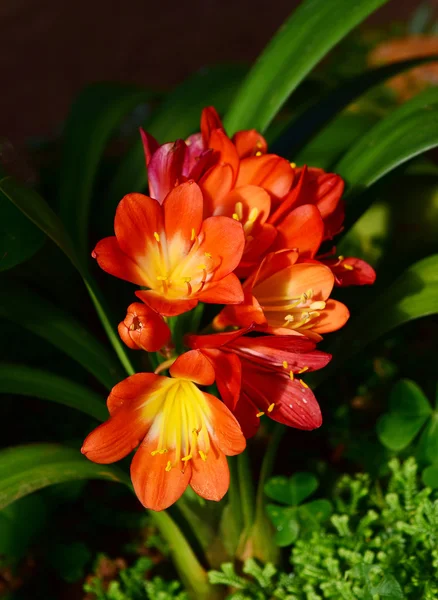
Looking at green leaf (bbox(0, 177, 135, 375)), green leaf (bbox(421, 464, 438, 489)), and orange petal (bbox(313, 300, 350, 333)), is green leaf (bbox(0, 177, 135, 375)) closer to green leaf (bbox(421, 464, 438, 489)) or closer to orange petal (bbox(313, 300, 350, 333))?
orange petal (bbox(313, 300, 350, 333))

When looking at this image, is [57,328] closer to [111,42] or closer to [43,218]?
[43,218]

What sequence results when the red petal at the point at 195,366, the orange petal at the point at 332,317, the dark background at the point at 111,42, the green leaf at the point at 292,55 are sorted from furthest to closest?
the dark background at the point at 111,42 < the green leaf at the point at 292,55 < the orange petal at the point at 332,317 < the red petal at the point at 195,366

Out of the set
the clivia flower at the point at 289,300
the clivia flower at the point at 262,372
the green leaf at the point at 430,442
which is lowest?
the green leaf at the point at 430,442

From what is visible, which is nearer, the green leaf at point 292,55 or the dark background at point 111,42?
the green leaf at point 292,55

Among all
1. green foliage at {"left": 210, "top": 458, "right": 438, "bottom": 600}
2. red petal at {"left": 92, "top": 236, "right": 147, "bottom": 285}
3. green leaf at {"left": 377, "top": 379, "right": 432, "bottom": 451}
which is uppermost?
red petal at {"left": 92, "top": 236, "right": 147, "bottom": 285}

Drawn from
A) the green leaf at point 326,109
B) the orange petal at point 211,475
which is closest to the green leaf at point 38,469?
the orange petal at point 211,475

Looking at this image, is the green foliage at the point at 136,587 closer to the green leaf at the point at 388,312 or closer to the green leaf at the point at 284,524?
the green leaf at the point at 284,524

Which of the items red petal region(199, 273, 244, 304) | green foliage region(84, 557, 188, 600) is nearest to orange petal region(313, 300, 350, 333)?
red petal region(199, 273, 244, 304)
